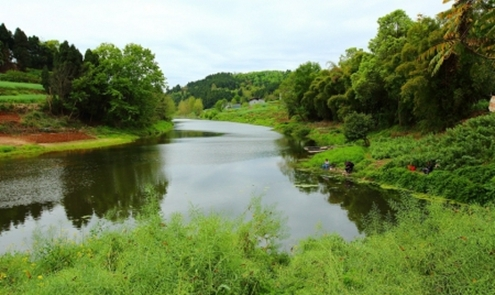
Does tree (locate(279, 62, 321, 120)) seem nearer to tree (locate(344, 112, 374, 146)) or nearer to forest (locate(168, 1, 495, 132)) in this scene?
forest (locate(168, 1, 495, 132))

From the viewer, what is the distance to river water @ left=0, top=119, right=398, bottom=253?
1336cm

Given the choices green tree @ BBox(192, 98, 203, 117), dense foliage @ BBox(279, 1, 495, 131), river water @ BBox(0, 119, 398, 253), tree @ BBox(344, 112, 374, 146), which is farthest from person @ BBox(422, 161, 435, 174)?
green tree @ BBox(192, 98, 203, 117)

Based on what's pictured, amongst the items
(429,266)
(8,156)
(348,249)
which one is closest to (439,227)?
(348,249)

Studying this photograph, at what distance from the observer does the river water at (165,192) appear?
43.8ft

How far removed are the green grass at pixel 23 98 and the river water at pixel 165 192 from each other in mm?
16919

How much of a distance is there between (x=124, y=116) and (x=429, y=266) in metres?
47.4

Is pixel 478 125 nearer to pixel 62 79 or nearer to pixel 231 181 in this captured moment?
pixel 231 181

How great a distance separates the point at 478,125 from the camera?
738 inches

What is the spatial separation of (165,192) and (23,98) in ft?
117

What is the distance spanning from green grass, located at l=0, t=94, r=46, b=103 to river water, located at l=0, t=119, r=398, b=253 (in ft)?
55.5

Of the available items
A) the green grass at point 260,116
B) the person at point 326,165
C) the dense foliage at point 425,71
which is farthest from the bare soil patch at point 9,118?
the green grass at point 260,116

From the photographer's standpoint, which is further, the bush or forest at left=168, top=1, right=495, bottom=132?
the bush

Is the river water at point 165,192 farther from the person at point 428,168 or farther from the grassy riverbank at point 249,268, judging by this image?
the grassy riverbank at point 249,268

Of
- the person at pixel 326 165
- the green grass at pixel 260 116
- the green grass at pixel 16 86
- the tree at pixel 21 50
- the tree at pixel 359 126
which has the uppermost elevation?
the tree at pixel 21 50
